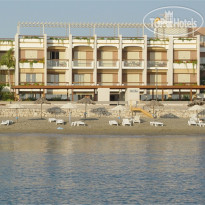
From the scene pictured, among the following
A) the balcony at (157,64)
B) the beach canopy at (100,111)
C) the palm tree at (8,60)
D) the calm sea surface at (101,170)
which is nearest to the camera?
the calm sea surface at (101,170)

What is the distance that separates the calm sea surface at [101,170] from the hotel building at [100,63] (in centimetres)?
3608

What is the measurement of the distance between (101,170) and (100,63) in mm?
55931

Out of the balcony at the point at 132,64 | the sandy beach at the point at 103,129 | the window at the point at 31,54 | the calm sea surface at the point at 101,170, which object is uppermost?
the window at the point at 31,54

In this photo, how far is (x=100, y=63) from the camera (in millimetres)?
89750

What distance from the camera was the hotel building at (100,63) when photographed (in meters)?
87.8

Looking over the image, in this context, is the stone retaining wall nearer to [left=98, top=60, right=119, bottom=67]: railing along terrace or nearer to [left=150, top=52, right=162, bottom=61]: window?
[left=98, top=60, right=119, bottom=67]: railing along terrace

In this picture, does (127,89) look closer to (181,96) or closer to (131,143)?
(181,96)

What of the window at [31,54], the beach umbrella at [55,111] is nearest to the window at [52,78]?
the window at [31,54]

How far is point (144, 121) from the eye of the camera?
199ft

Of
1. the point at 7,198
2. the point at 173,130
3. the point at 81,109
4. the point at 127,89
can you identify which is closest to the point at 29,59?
the point at 127,89

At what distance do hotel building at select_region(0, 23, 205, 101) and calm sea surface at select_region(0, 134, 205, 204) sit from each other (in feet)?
118

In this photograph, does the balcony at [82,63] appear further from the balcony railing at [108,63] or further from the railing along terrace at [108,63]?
the railing along terrace at [108,63]

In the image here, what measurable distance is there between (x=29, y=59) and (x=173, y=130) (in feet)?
128

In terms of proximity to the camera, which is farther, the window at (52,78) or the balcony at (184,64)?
the balcony at (184,64)
